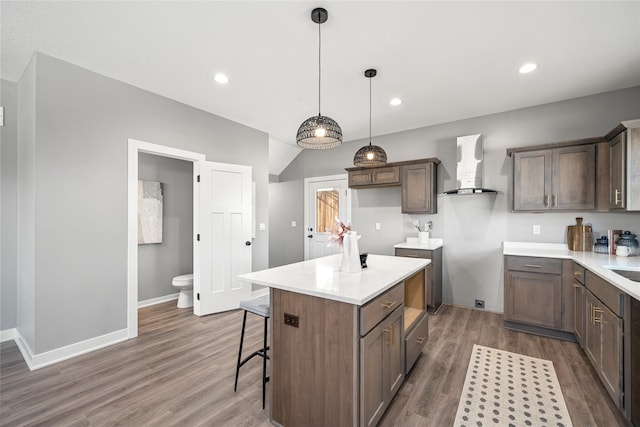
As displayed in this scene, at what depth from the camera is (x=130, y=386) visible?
2.17m

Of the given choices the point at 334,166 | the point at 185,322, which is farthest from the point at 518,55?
the point at 185,322

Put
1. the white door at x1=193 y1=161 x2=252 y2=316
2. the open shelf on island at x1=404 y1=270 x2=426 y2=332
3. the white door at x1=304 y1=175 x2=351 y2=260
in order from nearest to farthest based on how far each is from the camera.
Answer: the open shelf on island at x1=404 y1=270 x2=426 y2=332 → the white door at x1=193 y1=161 x2=252 y2=316 → the white door at x1=304 y1=175 x2=351 y2=260

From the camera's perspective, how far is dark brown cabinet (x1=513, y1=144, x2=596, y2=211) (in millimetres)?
3041

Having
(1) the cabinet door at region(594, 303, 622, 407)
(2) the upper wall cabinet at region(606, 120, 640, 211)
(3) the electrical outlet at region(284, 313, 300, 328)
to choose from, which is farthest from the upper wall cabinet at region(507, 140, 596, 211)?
(3) the electrical outlet at region(284, 313, 300, 328)

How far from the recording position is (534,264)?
2992 millimetres

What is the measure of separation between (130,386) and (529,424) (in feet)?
9.32

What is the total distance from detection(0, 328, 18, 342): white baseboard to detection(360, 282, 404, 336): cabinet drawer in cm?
393

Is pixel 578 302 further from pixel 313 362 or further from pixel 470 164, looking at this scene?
pixel 313 362

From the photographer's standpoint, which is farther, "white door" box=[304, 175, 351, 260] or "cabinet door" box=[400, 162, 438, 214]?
"white door" box=[304, 175, 351, 260]

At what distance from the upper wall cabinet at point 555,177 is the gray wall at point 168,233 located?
189 inches

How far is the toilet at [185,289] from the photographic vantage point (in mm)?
3992

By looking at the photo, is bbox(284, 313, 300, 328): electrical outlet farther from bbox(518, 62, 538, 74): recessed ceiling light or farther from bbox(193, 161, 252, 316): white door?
bbox(518, 62, 538, 74): recessed ceiling light

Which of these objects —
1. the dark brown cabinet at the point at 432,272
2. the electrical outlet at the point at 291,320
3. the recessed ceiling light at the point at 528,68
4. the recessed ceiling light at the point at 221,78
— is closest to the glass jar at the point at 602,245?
the dark brown cabinet at the point at 432,272

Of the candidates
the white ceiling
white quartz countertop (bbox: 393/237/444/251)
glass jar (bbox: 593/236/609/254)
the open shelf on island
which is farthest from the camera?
white quartz countertop (bbox: 393/237/444/251)
